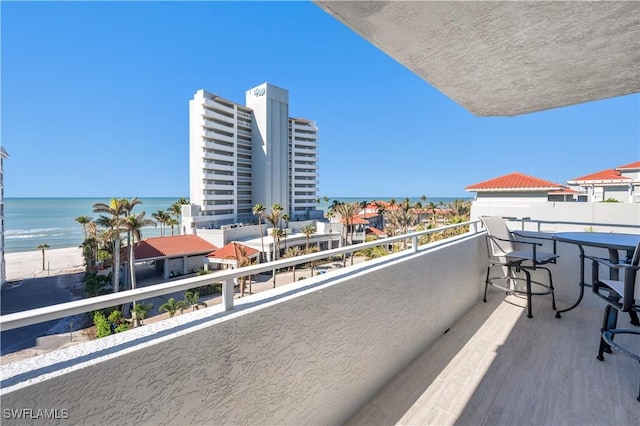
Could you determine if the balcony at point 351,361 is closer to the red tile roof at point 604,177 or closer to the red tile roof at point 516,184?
the red tile roof at point 516,184

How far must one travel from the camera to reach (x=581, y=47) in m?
2.31

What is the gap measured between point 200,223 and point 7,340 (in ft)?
63.4

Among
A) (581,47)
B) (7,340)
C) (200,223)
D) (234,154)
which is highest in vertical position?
(234,154)

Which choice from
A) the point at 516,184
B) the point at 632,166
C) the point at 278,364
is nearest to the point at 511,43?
the point at 278,364

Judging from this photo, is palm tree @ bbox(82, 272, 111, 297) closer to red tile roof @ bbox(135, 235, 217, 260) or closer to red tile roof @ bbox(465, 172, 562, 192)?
red tile roof @ bbox(135, 235, 217, 260)

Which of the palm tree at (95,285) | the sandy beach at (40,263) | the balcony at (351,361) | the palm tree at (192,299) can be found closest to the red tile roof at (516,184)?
the balcony at (351,361)

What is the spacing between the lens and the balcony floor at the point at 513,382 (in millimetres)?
1943

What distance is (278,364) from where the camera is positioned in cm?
147

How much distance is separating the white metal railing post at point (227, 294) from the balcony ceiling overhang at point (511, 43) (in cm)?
197

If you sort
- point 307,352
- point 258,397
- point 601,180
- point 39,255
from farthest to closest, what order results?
point 39,255 → point 601,180 → point 307,352 → point 258,397

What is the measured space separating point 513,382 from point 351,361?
4.99 feet

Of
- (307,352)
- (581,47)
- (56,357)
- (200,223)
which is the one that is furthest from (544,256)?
(200,223)

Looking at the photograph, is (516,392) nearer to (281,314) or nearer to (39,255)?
(281,314)

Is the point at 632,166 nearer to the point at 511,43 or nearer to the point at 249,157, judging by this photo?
the point at 511,43
